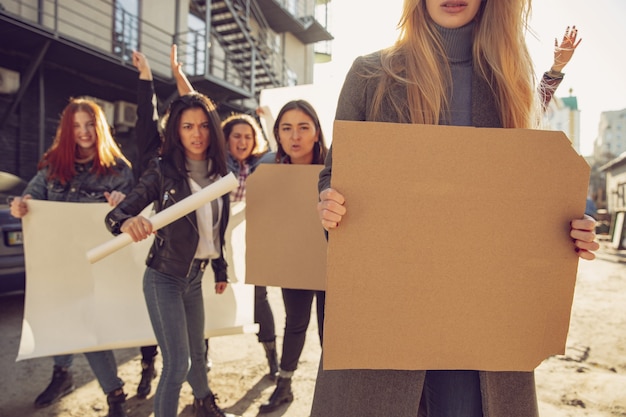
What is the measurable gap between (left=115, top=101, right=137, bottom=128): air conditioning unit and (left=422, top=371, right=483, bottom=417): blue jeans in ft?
33.0

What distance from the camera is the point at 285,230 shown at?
2.29 m

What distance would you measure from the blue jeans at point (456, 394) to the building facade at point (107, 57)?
8.21 metres

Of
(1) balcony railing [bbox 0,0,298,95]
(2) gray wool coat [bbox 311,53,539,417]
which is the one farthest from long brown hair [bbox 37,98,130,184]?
(1) balcony railing [bbox 0,0,298,95]

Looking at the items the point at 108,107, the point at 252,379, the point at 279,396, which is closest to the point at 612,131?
the point at 108,107

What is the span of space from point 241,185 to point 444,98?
2.48 metres

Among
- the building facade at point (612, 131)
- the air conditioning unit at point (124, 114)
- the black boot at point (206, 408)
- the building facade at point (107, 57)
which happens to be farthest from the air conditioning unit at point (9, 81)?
the building facade at point (612, 131)

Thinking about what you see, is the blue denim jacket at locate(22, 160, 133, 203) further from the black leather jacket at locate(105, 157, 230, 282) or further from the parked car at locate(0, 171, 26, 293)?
the parked car at locate(0, 171, 26, 293)

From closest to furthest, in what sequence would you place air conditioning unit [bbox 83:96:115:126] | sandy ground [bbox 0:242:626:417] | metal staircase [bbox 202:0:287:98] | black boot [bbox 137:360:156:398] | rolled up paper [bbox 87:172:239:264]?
rolled up paper [bbox 87:172:239:264] < sandy ground [bbox 0:242:626:417] < black boot [bbox 137:360:156:398] < air conditioning unit [bbox 83:96:115:126] < metal staircase [bbox 202:0:287:98]

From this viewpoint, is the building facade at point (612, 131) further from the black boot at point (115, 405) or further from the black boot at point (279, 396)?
the black boot at point (115, 405)

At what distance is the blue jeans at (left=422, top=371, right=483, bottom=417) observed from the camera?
1.17 meters

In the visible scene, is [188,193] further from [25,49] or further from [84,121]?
[25,49]

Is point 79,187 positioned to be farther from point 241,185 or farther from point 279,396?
point 279,396

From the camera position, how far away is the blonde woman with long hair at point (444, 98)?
115cm

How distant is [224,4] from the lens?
1134 centimetres
